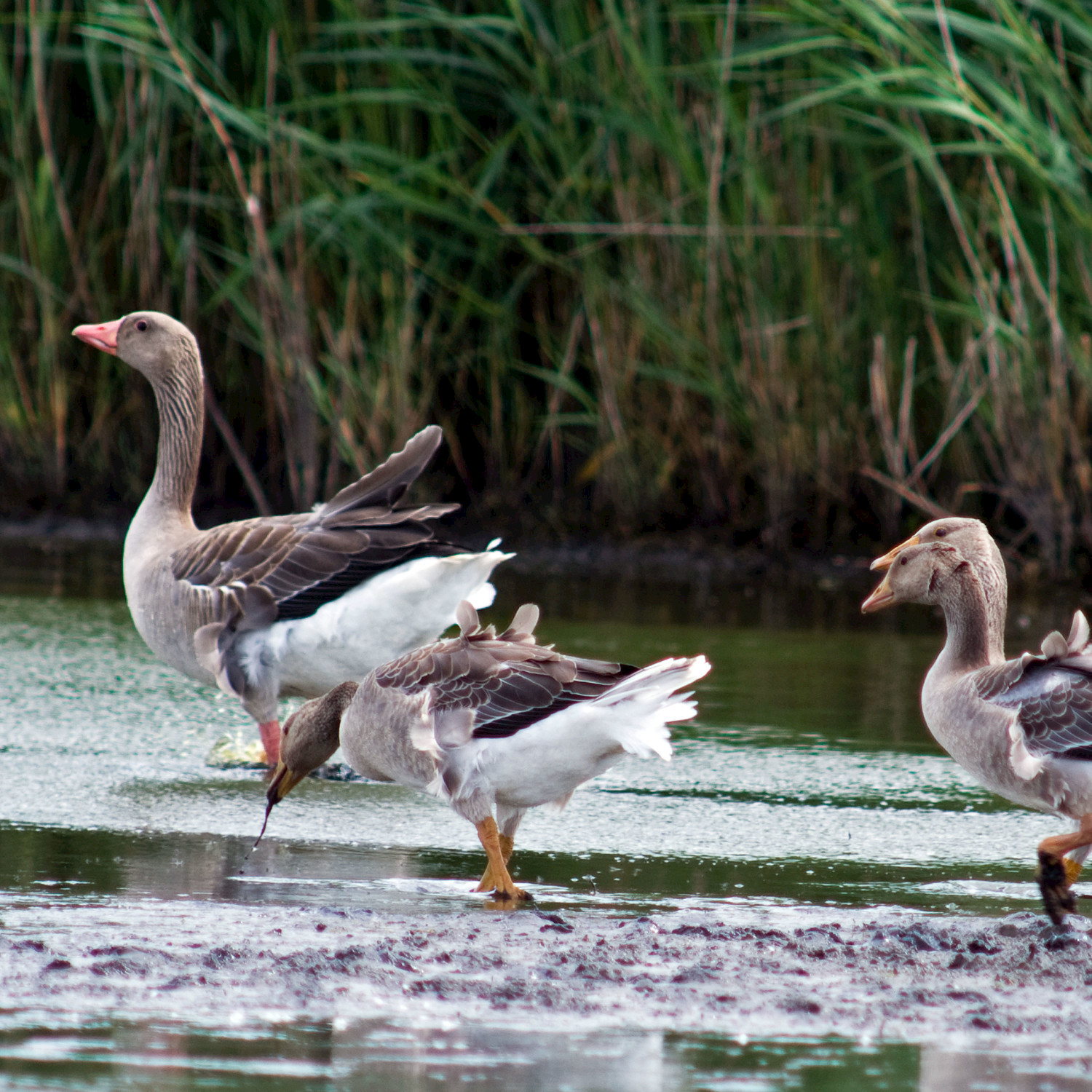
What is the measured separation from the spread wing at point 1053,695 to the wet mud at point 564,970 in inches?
18.4

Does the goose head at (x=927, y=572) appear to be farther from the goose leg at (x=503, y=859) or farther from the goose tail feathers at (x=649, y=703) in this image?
the goose leg at (x=503, y=859)

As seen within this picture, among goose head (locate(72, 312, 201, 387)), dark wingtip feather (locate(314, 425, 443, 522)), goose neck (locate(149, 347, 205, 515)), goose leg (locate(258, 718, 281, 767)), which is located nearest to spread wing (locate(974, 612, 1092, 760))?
dark wingtip feather (locate(314, 425, 443, 522))

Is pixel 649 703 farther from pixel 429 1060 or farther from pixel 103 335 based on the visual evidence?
pixel 103 335

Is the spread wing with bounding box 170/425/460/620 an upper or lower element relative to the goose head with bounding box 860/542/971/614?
lower

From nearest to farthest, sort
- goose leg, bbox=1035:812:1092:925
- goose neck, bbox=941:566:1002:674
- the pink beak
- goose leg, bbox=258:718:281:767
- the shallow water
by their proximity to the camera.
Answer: the shallow water < goose leg, bbox=1035:812:1092:925 < goose neck, bbox=941:566:1002:674 < goose leg, bbox=258:718:281:767 < the pink beak

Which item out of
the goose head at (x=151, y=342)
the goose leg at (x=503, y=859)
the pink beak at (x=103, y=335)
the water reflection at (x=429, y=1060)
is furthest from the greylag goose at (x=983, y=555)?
the pink beak at (x=103, y=335)

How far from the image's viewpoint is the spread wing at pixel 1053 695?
3.90 meters

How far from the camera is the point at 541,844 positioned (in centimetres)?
451

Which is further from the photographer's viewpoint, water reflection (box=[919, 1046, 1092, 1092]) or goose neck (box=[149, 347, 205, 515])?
goose neck (box=[149, 347, 205, 515])

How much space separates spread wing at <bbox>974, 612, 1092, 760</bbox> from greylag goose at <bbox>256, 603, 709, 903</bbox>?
2.51ft

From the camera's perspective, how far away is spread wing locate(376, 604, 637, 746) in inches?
158

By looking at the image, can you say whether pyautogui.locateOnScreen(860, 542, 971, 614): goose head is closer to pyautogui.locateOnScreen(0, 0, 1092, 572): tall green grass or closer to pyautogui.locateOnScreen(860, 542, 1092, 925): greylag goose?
pyautogui.locateOnScreen(860, 542, 1092, 925): greylag goose

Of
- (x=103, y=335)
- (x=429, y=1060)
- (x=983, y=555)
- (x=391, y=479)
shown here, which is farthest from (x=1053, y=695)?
(x=103, y=335)

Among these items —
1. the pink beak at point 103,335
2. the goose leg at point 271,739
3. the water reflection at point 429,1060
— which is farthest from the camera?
Answer: the pink beak at point 103,335
